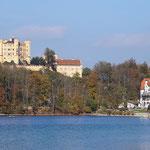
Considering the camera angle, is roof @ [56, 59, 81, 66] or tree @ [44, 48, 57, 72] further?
roof @ [56, 59, 81, 66]

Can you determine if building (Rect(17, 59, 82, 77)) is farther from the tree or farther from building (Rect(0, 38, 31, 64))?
building (Rect(0, 38, 31, 64))

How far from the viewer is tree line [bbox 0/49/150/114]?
386ft

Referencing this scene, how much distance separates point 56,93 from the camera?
407 feet

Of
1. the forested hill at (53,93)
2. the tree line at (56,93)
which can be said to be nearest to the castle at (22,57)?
the tree line at (56,93)

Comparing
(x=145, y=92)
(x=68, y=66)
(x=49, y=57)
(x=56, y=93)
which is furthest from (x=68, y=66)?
(x=56, y=93)

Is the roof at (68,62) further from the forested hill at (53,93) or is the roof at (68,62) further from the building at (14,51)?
the forested hill at (53,93)

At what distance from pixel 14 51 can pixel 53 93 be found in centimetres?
4982

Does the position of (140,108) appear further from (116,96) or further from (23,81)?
(23,81)

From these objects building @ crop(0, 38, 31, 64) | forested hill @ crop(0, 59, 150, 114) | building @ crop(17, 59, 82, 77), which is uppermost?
building @ crop(0, 38, 31, 64)

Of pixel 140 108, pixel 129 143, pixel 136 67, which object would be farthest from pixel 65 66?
pixel 129 143

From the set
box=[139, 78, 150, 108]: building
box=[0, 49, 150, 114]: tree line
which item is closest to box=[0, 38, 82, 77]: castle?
box=[139, 78, 150, 108]: building

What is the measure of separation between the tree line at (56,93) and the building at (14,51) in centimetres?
2943

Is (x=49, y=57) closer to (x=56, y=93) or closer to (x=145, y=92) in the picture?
(x=145, y=92)

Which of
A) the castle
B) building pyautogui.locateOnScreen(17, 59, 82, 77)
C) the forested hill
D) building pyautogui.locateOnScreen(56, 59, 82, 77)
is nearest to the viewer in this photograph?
the forested hill
